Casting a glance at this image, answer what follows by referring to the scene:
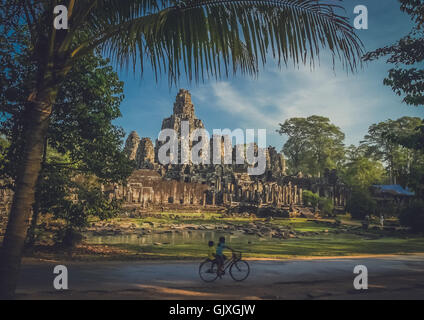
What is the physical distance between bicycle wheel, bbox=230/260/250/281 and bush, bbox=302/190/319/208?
44072 mm

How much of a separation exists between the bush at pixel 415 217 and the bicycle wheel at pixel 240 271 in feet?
73.3

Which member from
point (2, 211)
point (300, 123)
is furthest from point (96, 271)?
point (300, 123)

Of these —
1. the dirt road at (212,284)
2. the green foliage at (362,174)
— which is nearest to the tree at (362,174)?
the green foliage at (362,174)

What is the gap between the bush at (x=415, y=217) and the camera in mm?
24969

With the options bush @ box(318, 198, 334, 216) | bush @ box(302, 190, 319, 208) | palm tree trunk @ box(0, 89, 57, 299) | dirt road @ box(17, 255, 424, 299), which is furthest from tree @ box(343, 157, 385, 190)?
palm tree trunk @ box(0, 89, 57, 299)

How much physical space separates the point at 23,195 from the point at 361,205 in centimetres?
3981

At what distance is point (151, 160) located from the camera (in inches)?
3187

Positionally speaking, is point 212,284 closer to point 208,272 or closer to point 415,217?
point 208,272

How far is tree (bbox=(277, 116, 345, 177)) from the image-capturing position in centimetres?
7256

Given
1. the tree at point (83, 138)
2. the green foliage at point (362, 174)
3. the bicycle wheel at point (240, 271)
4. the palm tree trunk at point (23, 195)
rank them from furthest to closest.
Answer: the green foliage at point (362, 174) < the tree at point (83, 138) < the bicycle wheel at point (240, 271) < the palm tree trunk at point (23, 195)

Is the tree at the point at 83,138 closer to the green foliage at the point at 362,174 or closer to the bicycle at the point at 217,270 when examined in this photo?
the bicycle at the point at 217,270

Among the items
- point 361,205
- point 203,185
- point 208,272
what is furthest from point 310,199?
point 208,272
